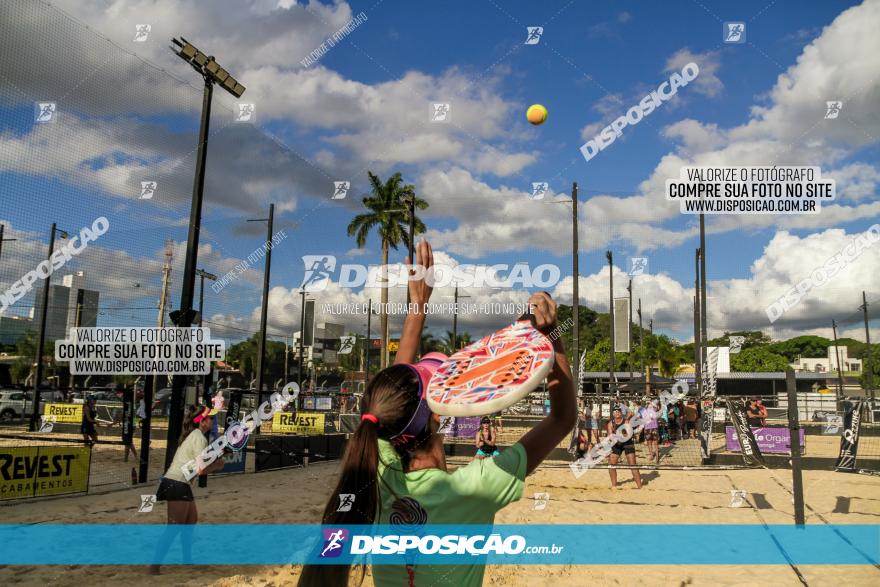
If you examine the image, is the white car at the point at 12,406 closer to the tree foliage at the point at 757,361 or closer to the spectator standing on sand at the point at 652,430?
the spectator standing on sand at the point at 652,430

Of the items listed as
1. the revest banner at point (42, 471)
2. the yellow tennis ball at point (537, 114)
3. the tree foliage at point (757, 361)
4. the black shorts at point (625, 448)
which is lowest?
the revest banner at point (42, 471)

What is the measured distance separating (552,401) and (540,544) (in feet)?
25.1

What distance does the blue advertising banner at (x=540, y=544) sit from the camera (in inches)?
316

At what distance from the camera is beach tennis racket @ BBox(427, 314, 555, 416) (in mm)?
1754

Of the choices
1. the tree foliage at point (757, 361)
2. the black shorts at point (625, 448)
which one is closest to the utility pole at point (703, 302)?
the black shorts at point (625, 448)

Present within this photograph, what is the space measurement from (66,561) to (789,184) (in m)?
15.0

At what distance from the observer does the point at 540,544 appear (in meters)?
8.88

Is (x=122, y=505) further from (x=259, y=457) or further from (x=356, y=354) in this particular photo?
(x=356, y=354)

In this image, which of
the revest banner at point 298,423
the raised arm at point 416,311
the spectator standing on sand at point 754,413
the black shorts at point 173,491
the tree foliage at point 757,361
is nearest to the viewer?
the raised arm at point 416,311

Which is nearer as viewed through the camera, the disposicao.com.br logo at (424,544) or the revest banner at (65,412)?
the disposicao.com.br logo at (424,544)

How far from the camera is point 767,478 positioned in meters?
15.2

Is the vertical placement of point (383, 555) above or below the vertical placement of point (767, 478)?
above

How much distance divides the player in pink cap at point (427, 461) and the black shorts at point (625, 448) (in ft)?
42.8

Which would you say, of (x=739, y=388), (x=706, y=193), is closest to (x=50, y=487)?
(x=706, y=193)
